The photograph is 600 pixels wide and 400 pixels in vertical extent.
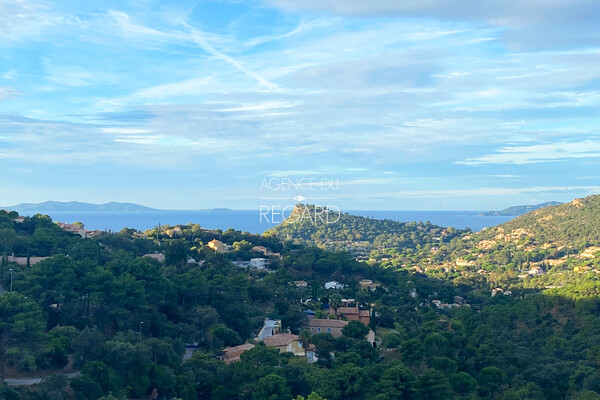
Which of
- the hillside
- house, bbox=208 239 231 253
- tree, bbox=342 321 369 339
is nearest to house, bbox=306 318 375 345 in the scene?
tree, bbox=342 321 369 339

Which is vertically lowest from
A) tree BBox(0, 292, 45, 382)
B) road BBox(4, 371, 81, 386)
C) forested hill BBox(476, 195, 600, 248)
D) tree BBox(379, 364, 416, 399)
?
tree BBox(379, 364, 416, 399)

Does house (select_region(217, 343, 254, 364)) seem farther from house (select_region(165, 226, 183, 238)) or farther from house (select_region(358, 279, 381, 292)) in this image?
house (select_region(165, 226, 183, 238))

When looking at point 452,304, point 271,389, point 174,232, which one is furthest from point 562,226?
point 271,389

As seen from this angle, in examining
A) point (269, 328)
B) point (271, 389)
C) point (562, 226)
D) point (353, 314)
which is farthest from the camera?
point (562, 226)

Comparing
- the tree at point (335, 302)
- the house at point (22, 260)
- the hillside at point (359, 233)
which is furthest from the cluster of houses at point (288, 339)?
the hillside at point (359, 233)

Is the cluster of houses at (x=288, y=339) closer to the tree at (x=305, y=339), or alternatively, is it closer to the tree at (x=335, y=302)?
the tree at (x=305, y=339)

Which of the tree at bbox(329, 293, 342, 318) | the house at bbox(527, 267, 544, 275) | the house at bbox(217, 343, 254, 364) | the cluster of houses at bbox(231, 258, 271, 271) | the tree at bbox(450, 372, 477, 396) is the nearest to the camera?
the tree at bbox(450, 372, 477, 396)

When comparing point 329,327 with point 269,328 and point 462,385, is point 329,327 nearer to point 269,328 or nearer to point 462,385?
point 269,328
